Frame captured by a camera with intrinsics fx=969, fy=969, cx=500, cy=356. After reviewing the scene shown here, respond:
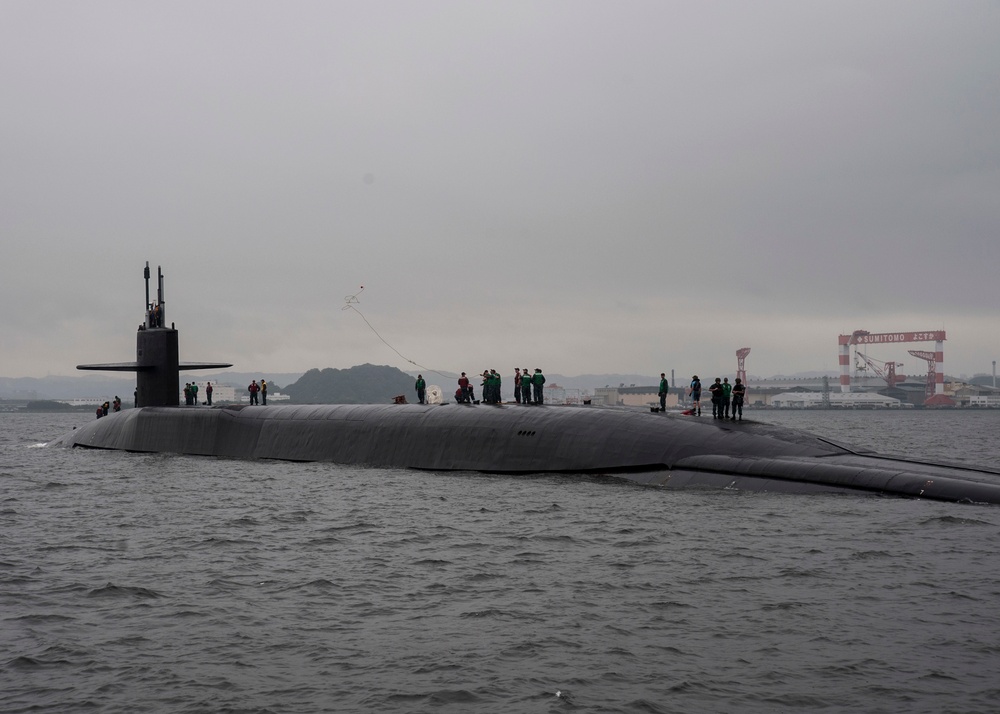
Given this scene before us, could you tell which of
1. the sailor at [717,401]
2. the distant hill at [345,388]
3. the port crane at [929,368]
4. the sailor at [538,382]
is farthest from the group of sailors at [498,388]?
the port crane at [929,368]

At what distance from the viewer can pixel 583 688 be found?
8.62m

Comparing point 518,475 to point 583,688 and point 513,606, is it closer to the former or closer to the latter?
point 513,606

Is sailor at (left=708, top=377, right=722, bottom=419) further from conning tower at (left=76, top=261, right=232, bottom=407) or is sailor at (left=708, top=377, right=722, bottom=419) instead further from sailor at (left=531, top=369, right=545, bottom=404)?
conning tower at (left=76, top=261, right=232, bottom=407)

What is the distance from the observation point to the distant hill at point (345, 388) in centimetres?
17862

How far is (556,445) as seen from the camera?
77.2 feet

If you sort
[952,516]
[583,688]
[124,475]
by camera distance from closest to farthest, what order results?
1. [583,688]
2. [952,516]
3. [124,475]

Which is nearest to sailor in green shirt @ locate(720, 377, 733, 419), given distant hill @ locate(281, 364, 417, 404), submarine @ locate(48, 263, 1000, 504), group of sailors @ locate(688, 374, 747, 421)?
group of sailors @ locate(688, 374, 747, 421)

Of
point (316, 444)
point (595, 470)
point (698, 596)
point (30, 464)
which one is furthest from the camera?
point (30, 464)

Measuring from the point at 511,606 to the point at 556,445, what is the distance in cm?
1230

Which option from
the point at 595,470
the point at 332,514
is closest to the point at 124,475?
the point at 332,514

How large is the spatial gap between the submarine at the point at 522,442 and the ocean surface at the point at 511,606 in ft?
2.41

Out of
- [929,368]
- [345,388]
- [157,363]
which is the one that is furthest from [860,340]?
[157,363]

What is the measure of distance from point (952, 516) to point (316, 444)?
750 inches

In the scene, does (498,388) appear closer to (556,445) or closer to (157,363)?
(556,445)
